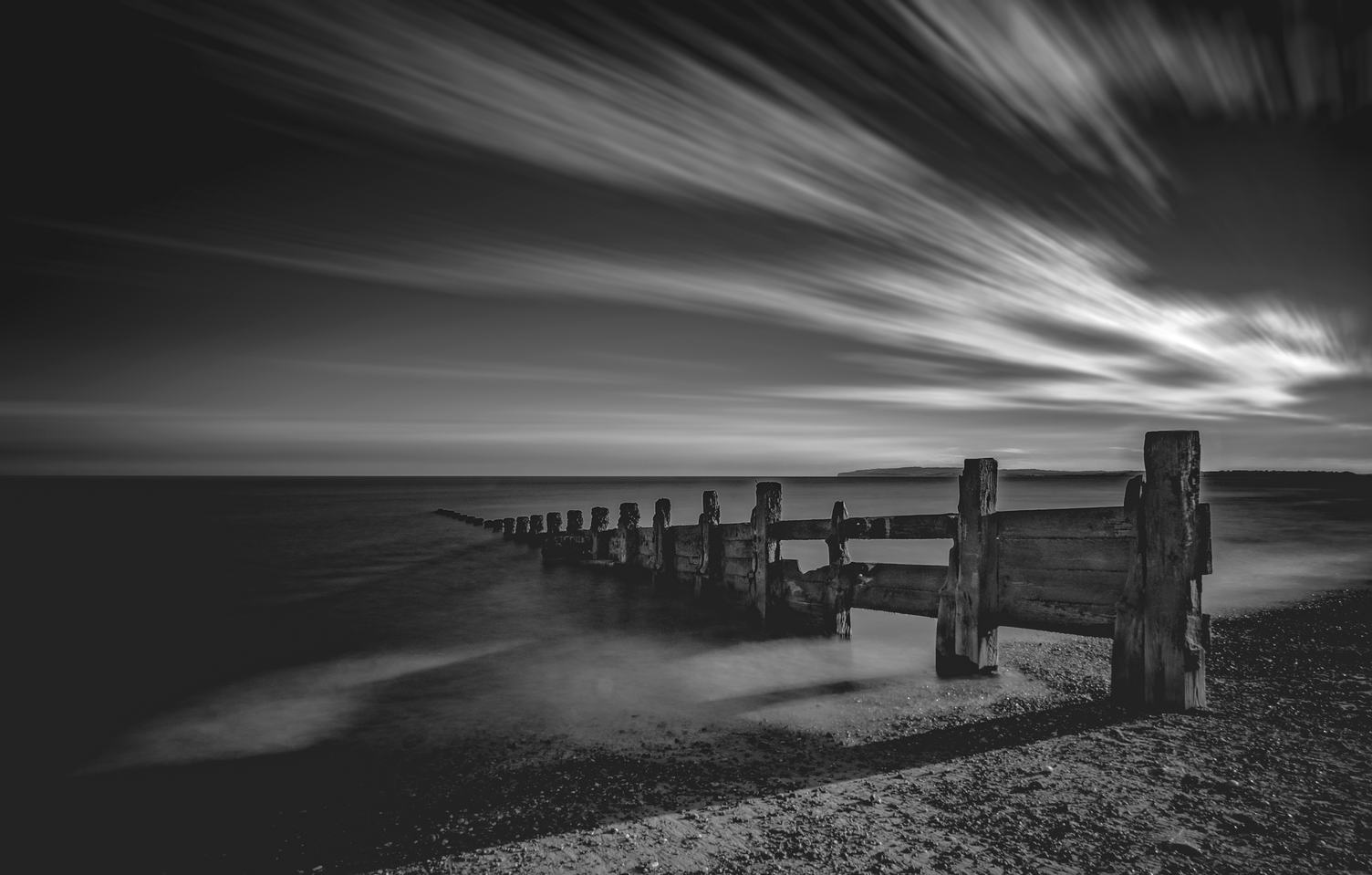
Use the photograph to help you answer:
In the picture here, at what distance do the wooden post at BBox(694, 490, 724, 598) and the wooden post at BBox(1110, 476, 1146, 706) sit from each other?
7603mm

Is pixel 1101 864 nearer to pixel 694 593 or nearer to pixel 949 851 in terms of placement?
pixel 949 851

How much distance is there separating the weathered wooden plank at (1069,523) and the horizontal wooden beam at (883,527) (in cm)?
65

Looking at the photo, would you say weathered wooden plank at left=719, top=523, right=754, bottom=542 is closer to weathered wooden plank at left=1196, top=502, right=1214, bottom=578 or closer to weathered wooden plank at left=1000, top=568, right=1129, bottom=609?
weathered wooden plank at left=1000, top=568, right=1129, bottom=609

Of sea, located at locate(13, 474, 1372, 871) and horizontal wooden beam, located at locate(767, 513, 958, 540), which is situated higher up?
horizontal wooden beam, located at locate(767, 513, 958, 540)

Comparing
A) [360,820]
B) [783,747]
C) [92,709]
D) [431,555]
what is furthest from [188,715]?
[431,555]

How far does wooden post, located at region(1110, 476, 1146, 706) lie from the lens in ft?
20.2

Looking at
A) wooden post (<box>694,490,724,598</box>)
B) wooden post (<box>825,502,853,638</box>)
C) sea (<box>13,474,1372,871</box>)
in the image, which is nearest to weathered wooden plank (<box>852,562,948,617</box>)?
wooden post (<box>825,502,853,638</box>)

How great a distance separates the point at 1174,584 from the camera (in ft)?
19.6

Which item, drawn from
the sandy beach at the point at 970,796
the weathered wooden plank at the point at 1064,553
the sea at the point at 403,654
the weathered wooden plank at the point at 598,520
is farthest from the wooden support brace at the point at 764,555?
the weathered wooden plank at the point at 598,520

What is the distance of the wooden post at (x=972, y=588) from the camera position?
7547 millimetres

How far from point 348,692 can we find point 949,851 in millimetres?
7970

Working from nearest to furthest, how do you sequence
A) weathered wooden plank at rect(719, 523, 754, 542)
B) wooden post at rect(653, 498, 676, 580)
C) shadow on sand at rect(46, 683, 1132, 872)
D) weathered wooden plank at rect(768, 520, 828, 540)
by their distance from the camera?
shadow on sand at rect(46, 683, 1132, 872)
weathered wooden plank at rect(768, 520, 828, 540)
weathered wooden plank at rect(719, 523, 754, 542)
wooden post at rect(653, 498, 676, 580)

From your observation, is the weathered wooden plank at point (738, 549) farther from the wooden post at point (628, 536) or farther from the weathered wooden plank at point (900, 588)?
the wooden post at point (628, 536)

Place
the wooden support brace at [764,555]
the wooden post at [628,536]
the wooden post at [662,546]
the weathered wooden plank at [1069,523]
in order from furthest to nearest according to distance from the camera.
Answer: the wooden post at [628,536] < the wooden post at [662,546] < the wooden support brace at [764,555] < the weathered wooden plank at [1069,523]
